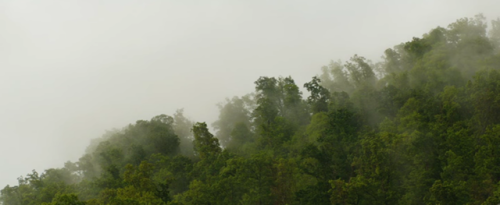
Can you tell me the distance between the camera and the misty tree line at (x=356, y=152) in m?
45.8

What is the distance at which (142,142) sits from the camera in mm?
85750

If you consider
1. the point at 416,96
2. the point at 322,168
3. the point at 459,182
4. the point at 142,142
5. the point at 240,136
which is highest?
the point at 142,142

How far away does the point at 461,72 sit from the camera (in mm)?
66688

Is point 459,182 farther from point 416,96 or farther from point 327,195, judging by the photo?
point 416,96

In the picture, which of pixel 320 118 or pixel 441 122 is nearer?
pixel 441 122

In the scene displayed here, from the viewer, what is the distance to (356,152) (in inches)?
2231

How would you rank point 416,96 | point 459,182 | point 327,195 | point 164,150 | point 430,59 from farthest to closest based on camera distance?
1. point 164,150
2. point 430,59
3. point 416,96
4. point 327,195
5. point 459,182

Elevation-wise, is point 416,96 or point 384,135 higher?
point 416,96

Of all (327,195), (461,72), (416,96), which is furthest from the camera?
(461,72)

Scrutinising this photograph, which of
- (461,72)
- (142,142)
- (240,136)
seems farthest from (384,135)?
(142,142)

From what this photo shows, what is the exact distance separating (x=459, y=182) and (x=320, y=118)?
102 feet

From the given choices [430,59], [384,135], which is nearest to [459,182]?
[384,135]

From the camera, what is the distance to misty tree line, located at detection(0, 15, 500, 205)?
45.8m

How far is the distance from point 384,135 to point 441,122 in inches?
360
